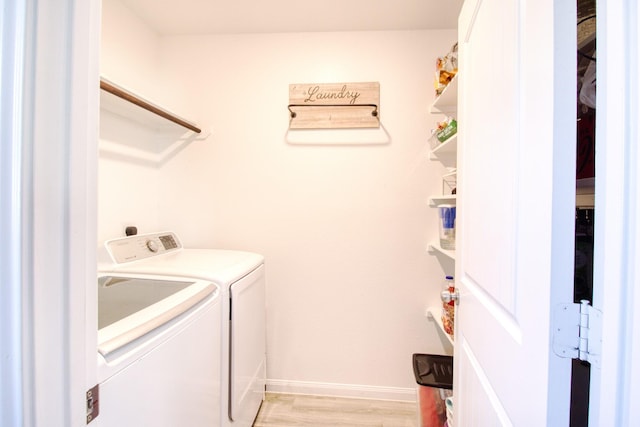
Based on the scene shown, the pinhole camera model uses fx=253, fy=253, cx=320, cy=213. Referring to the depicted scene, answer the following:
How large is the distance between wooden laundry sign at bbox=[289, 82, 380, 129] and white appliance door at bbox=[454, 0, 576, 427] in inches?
33.4

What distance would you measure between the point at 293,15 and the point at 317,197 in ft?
3.87

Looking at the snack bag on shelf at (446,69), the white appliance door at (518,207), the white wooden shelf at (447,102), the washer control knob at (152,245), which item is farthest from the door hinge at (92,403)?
the snack bag on shelf at (446,69)

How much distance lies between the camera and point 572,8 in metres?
0.46

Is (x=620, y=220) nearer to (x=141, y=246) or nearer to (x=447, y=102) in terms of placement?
(x=447, y=102)

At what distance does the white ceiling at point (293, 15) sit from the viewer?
1527 mm

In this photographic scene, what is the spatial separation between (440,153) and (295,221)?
109 centimetres

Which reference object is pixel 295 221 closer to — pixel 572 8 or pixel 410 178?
pixel 410 178

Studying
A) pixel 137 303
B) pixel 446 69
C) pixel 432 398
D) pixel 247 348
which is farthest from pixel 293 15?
pixel 432 398

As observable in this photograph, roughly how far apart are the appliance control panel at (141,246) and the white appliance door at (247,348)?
0.62 meters

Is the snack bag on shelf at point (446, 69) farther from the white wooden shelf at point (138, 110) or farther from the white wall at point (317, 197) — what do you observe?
the white wooden shelf at point (138, 110)

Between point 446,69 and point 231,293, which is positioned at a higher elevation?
point 446,69

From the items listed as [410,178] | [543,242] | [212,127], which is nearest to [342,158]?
[410,178]

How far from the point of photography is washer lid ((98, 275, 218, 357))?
678mm

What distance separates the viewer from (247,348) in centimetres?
139
